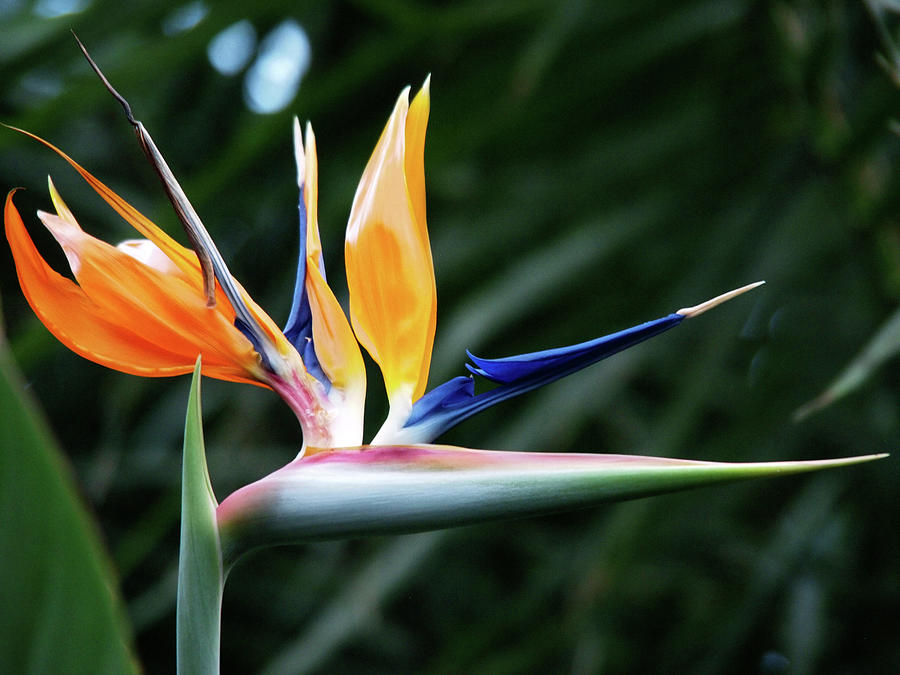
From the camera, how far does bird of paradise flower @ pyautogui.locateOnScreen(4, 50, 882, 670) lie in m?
0.23

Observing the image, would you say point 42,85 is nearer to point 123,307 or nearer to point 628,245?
point 628,245

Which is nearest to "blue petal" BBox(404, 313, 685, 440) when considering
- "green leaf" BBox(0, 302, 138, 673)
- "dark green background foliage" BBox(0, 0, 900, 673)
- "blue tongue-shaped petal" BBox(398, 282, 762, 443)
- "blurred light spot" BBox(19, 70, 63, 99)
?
"blue tongue-shaped petal" BBox(398, 282, 762, 443)

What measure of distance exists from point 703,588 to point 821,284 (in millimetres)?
368

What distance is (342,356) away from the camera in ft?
1.04

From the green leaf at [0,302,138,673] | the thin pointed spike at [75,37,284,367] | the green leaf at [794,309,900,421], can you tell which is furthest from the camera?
the green leaf at [794,309,900,421]

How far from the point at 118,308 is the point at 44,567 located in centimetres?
13

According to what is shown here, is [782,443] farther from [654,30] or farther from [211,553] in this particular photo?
[211,553]

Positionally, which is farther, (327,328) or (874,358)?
(874,358)

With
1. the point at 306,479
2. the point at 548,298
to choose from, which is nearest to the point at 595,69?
the point at 548,298

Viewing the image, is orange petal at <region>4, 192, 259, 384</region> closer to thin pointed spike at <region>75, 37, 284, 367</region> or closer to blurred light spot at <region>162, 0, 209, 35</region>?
thin pointed spike at <region>75, 37, 284, 367</region>

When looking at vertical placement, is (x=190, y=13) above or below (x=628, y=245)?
above

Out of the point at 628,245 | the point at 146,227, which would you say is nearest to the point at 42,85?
the point at 628,245

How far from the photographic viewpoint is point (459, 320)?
2.30 ft

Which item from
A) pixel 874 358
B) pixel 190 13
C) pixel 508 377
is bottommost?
pixel 874 358
